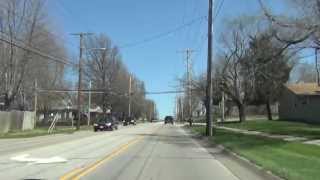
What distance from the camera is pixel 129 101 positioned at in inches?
5453

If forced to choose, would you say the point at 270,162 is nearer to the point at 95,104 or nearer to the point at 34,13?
the point at 34,13

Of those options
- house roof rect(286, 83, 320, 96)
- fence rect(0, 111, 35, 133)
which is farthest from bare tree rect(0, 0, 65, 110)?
house roof rect(286, 83, 320, 96)

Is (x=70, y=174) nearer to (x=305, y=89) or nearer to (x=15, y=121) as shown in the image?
(x=15, y=121)

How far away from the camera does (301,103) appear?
69562 millimetres

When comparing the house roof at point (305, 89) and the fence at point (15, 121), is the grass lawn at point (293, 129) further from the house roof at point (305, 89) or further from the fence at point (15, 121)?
the fence at point (15, 121)

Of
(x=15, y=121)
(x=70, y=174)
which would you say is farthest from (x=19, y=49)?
(x=70, y=174)

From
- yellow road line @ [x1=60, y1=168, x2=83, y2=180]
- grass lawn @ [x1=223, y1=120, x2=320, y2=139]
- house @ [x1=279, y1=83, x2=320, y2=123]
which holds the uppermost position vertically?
house @ [x1=279, y1=83, x2=320, y2=123]

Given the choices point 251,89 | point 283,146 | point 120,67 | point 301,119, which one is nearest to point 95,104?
point 120,67

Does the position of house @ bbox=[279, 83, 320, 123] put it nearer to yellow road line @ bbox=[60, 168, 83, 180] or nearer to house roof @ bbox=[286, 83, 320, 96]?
house roof @ bbox=[286, 83, 320, 96]

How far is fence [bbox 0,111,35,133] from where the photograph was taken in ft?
189

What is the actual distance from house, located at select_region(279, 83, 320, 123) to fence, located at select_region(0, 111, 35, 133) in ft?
97.5

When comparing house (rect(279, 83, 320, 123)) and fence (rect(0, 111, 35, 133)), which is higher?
house (rect(279, 83, 320, 123))

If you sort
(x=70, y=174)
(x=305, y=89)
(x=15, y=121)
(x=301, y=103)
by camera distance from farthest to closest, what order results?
(x=305, y=89) < (x=301, y=103) < (x=15, y=121) < (x=70, y=174)

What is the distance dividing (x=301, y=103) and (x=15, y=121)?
102ft
